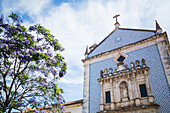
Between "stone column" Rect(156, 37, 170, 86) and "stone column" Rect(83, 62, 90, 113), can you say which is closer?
"stone column" Rect(156, 37, 170, 86)

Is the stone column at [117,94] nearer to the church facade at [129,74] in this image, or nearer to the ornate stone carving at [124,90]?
the church facade at [129,74]

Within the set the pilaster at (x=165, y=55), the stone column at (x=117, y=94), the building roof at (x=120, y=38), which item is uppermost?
the building roof at (x=120, y=38)

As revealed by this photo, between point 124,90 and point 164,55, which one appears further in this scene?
point 124,90

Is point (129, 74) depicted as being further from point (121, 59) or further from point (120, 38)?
point (120, 38)

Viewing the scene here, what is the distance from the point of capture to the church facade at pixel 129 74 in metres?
11.3

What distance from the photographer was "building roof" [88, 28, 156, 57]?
48.2ft

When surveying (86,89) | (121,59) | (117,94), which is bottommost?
(117,94)

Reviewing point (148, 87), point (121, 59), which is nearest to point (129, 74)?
point (148, 87)

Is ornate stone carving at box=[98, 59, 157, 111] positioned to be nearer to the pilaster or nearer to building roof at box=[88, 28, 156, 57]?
the pilaster

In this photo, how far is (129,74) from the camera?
1282cm

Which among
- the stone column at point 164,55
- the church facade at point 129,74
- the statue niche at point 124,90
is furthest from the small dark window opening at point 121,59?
the stone column at point 164,55

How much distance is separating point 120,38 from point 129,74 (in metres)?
4.51

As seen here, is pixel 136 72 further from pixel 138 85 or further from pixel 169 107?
pixel 169 107

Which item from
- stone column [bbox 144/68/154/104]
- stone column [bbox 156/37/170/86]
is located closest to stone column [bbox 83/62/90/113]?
stone column [bbox 144/68/154/104]
